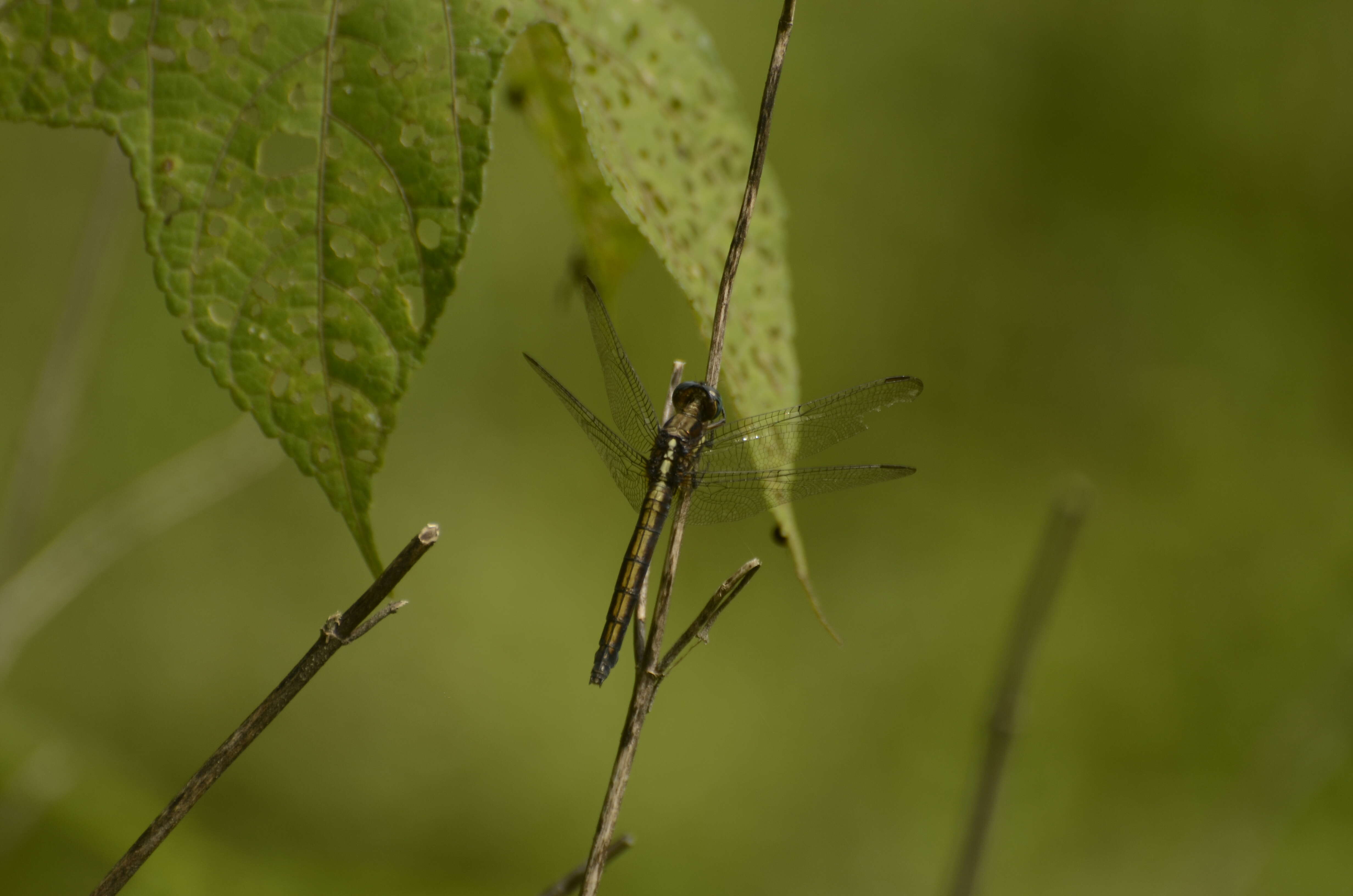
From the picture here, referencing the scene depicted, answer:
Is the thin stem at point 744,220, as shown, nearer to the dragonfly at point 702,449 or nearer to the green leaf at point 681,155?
the green leaf at point 681,155

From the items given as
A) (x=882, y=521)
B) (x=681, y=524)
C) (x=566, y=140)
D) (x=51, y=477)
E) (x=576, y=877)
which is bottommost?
(x=576, y=877)

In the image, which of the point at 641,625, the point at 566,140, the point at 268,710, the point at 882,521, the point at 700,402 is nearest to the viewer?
the point at 268,710

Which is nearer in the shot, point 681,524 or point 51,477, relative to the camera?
point 681,524

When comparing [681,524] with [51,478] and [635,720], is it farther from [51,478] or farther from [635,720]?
[51,478]

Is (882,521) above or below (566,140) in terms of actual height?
above

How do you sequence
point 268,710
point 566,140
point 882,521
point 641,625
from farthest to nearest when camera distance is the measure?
point 882,521 < point 566,140 < point 641,625 < point 268,710

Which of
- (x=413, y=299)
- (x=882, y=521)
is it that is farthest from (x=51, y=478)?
(x=882, y=521)

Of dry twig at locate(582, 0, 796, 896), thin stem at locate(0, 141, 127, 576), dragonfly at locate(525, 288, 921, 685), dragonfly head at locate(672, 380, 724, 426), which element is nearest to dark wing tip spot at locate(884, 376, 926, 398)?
dragonfly at locate(525, 288, 921, 685)
